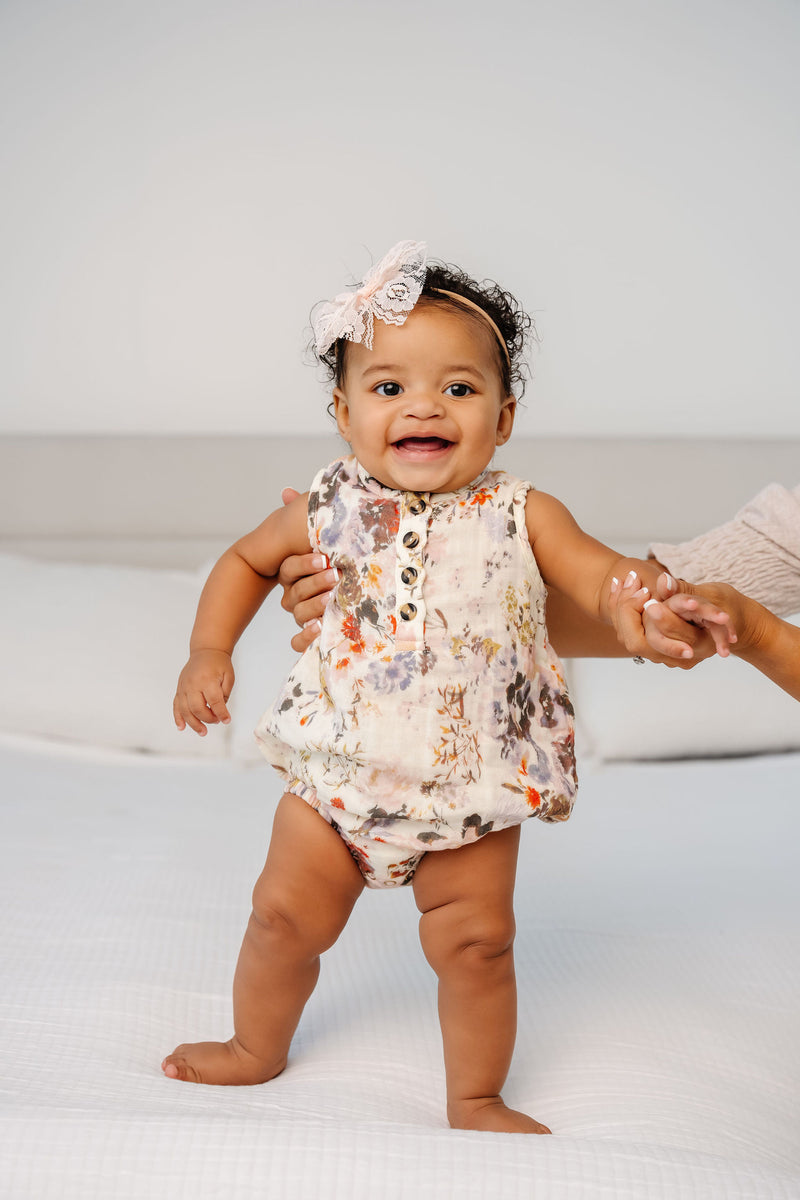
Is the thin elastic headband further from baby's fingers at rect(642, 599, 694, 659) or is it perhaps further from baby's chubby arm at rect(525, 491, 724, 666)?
baby's fingers at rect(642, 599, 694, 659)

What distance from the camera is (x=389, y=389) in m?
1.02

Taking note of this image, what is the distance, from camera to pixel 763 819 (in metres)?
1.79

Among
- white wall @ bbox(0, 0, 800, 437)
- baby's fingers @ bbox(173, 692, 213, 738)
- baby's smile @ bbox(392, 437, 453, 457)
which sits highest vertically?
white wall @ bbox(0, 0, 800, 437)

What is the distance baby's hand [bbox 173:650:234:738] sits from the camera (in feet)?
3.42

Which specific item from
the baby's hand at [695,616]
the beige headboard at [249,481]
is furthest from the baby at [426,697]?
the beige headboard at [249,481]

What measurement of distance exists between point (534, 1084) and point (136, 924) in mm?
535

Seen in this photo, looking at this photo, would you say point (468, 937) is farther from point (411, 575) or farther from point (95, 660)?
point (95, 660)

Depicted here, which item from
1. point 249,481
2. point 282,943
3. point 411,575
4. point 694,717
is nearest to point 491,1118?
point 282,943

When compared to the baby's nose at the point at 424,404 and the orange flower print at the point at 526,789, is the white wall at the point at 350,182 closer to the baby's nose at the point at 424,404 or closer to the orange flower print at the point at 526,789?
the baby's nose at the point at 424,404

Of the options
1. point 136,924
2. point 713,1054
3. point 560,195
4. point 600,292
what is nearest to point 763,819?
point 713,1054

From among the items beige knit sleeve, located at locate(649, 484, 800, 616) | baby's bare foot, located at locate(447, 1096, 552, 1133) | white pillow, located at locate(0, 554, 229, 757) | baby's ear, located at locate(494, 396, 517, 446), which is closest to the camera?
baby's bare foot, located at locate(447, 1096, 552, 1133)

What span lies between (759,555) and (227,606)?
26.9 inches

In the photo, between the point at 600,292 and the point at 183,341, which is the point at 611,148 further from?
the point at 183,341

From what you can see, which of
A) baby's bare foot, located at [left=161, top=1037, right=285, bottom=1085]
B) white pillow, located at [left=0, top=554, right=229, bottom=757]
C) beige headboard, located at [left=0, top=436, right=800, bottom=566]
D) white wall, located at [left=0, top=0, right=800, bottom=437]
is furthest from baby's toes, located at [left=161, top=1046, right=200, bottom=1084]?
white wall, located at [left=0, top=0, right=800, bottom=437]
